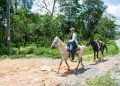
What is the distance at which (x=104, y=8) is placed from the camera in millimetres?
74688

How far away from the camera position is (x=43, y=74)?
18.5m

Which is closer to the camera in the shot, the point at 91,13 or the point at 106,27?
the point at 91,13

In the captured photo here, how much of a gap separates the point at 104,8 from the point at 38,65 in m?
54.8

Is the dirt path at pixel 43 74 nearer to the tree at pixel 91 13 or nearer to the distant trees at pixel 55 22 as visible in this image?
the distant trees at pixel 55 22

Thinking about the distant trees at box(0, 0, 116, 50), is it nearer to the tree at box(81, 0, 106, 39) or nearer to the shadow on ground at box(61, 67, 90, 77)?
the tree at box(81, 0, 106, 39)

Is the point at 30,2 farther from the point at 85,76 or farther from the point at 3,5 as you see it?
the point at 85,76

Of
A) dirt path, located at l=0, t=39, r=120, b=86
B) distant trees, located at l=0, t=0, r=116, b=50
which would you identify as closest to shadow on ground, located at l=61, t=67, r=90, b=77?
dirt path, located at l=0, t=39, r=120, b=86

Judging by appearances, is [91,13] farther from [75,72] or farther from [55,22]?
[75,72]

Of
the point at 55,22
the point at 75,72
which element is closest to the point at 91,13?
the point at 55,22

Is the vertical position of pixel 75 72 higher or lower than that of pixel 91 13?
lower

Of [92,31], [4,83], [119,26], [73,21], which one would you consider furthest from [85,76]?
[119,26]

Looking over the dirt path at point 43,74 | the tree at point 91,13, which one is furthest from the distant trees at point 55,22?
the dirt path at point 43,74

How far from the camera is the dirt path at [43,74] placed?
624 inches

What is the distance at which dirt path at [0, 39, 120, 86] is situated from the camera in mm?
15859
